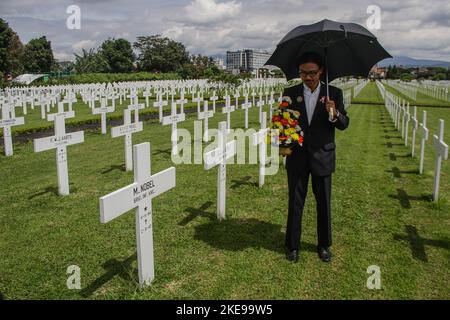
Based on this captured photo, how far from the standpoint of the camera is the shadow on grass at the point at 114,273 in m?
3.78

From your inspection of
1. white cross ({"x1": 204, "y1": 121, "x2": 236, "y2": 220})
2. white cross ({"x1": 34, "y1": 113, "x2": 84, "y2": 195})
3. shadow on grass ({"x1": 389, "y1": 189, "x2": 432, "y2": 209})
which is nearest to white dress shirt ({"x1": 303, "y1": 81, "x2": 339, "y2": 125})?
white cross ({"x1": 204, "y1": 121, "x2": 236, "y2": 220})

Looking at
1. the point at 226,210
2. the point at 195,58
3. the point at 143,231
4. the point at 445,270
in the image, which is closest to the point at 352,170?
the point at 226,210

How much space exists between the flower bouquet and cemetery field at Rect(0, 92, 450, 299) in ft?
4.11

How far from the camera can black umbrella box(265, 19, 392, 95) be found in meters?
3.91

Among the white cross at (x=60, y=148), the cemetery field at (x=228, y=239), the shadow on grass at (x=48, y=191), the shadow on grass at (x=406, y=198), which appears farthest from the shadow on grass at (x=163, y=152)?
the shadow on grass at (x=406, y=198)

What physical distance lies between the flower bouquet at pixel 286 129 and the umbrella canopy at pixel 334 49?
1.65 ft

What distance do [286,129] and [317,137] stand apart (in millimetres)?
368

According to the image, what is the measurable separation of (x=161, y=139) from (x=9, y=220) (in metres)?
7.27

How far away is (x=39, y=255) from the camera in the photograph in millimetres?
4520

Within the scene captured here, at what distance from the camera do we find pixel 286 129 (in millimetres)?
3953

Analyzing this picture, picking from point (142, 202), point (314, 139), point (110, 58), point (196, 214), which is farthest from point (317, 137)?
point (110, 58)

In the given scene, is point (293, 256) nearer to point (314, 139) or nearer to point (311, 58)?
point (314, 139)

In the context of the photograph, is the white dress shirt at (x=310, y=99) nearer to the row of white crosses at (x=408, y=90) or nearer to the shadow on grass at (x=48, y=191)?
the shadow on grass at (x=48, y=191)
